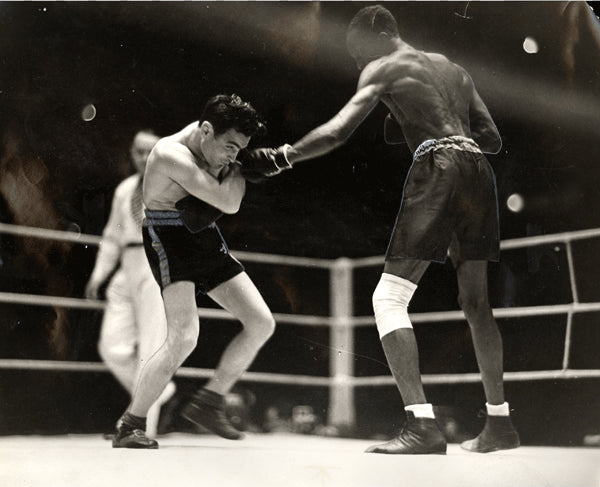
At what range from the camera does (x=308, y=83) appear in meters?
3.08

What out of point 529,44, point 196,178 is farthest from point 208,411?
point 529,44

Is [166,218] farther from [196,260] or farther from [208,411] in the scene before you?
[208,411]

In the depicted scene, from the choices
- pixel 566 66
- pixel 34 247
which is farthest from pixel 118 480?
pixel 566 66

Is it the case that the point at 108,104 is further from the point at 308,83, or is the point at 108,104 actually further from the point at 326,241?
the point at 326,241

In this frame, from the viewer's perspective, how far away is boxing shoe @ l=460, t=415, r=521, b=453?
2.95 meters

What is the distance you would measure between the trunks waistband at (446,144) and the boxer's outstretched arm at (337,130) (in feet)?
0.92

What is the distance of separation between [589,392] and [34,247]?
2.57 meters

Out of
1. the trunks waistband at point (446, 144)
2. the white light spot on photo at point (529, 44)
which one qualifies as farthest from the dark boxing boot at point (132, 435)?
the white light spot on photo at point (529, 44)

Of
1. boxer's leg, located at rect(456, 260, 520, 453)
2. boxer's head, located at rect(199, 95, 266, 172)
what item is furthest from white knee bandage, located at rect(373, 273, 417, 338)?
boxer's head, located at rect(199, 95, 266, 172)

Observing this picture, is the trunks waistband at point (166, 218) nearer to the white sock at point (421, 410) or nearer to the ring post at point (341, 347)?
the ring post at point (341, 347)

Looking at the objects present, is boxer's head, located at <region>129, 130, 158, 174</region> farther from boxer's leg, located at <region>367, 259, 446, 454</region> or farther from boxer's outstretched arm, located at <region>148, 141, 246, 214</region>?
boxer's leg, located at <region>367, 259, 446, 454</region>

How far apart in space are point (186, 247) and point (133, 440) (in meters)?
0.83

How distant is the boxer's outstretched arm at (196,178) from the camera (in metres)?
2.90

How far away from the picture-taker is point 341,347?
9.76 feet
